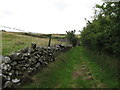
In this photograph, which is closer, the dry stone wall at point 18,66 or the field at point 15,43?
the dry stone wall at point 18,66

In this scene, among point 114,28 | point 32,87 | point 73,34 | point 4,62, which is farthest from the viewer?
point 73,34

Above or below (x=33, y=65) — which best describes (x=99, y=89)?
below

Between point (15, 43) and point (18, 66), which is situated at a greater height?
point (15, 43)

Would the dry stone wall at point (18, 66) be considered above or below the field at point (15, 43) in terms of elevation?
below

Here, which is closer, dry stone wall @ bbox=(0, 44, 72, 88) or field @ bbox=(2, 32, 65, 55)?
dry stone wall @ bbox=(0, 44, 72, 88)

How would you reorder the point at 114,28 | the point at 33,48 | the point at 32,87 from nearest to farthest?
the point at 32,87 < the point at 114,28 < the point at 33,48

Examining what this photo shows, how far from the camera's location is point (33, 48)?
1344 cm

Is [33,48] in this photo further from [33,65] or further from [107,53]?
[107,53]

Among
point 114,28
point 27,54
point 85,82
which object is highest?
point 114,28

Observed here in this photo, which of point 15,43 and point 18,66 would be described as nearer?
point 18,66

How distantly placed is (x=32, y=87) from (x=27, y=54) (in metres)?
3.54

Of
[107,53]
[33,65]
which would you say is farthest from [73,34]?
[33,65]

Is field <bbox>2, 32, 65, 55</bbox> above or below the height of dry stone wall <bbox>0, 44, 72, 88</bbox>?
above

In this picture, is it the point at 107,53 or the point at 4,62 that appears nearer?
the point at 4,62
